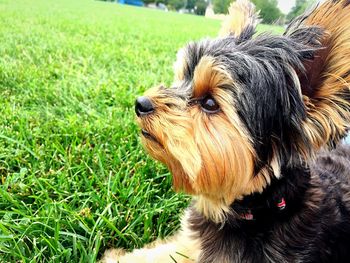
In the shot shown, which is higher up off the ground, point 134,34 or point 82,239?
point 82,239

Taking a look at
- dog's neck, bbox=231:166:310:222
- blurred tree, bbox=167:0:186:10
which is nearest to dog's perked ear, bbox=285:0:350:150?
dog's neck, bbox=231:166:310:222

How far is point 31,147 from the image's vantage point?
11.2 ft

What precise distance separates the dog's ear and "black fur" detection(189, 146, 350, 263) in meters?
0.82

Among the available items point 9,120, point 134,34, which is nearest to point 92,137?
point 9,120

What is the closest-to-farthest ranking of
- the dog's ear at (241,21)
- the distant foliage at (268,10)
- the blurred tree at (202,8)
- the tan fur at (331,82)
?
the tan fur at (331,82) → the dog's ear at (241,21) → the distant foliage at (268,10) → the blurred tree at (202,8)

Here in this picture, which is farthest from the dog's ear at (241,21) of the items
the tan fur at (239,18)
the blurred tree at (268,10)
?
the blurred tree at (268,10)

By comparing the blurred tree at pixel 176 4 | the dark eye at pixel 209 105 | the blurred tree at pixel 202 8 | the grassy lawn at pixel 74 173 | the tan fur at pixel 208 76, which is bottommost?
the blurred tree at pixel 176 4

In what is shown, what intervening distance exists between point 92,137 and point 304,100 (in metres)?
2.09

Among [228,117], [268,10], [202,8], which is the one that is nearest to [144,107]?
[228,117]

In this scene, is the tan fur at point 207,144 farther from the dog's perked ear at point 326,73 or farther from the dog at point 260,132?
the dog's perked ear at point 326,73

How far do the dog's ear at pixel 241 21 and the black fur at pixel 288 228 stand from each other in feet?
2.69

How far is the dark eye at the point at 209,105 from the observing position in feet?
7.45

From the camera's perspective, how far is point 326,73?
214cm

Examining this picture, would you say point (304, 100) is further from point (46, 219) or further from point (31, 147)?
point (31, 147)
